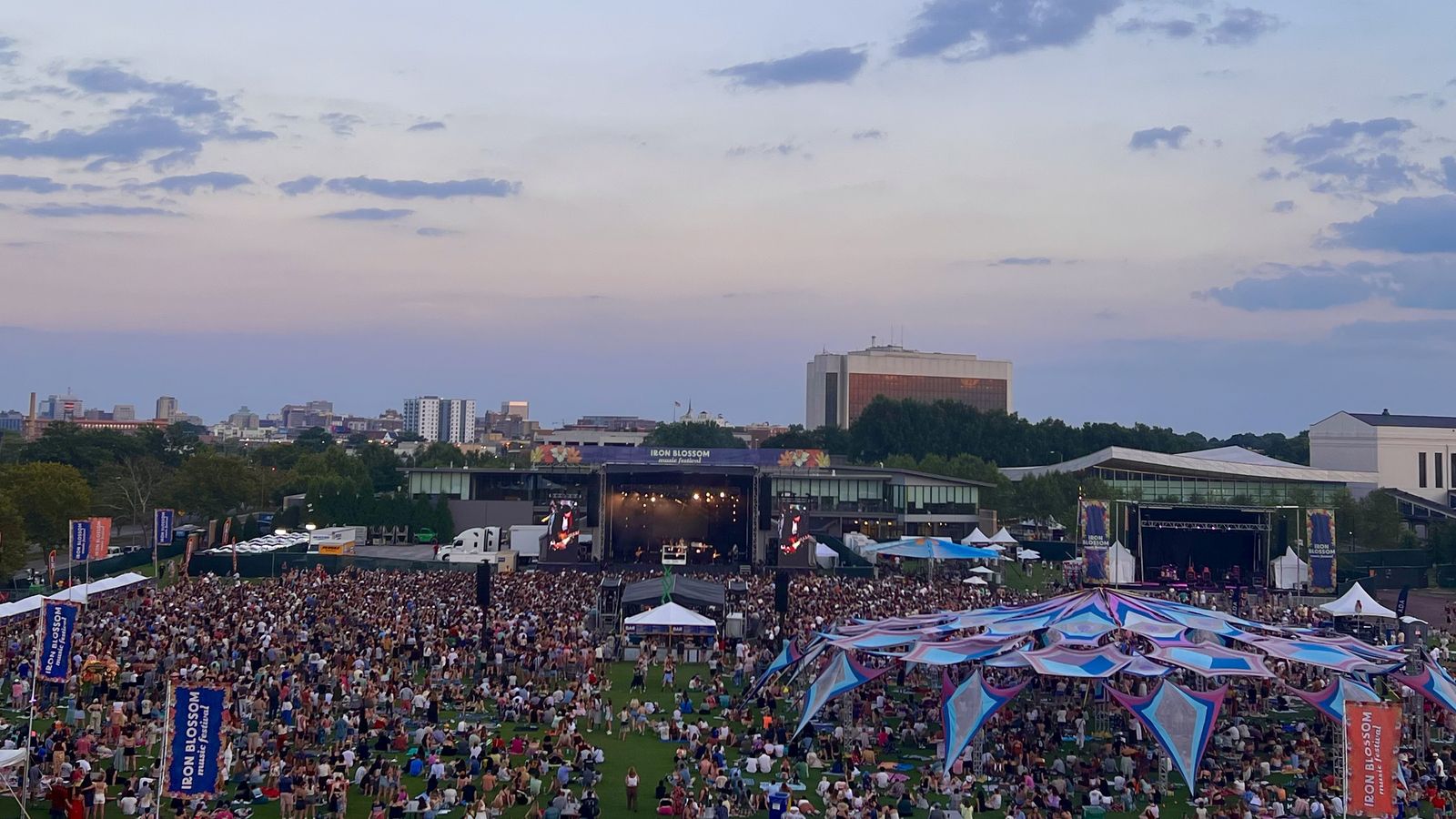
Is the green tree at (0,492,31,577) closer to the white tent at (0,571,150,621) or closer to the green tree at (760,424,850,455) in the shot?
the white tent at (0,571,150,621)

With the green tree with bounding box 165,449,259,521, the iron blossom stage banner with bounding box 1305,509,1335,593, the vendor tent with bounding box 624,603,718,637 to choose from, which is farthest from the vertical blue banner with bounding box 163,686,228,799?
→ the green tree with bounding box 165,449,259,521

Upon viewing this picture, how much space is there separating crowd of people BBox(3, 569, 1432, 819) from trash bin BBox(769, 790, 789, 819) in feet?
1.83

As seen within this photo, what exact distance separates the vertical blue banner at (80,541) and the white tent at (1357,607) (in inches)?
1274

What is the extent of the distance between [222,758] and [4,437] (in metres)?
148

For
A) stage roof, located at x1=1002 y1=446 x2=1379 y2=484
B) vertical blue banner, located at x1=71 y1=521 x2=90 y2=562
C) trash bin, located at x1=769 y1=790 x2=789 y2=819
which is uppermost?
stage roof, located at x1=1002 y1=446 x2=1379 y2=484

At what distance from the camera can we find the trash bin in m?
16.2

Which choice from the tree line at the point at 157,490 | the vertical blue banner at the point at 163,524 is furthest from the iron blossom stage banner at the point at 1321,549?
the vertical blue banner at the point at 163,524

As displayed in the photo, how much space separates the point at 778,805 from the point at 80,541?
22.7 meters

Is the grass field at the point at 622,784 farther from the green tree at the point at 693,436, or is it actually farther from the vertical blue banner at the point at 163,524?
the green tree at the point at 693,436

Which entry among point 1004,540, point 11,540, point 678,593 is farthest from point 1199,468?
point 11,540

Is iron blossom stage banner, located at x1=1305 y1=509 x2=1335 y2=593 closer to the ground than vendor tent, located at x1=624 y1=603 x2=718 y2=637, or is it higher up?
higher up

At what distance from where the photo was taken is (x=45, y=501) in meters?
51.8

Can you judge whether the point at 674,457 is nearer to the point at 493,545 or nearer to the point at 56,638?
the point at 493,545

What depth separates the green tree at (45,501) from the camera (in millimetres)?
51406
